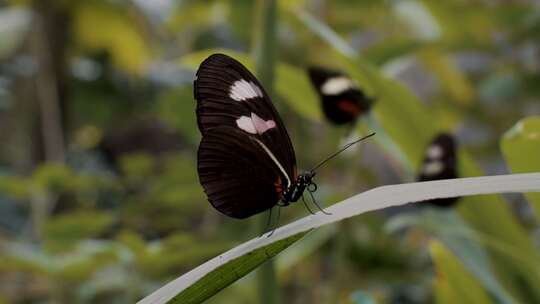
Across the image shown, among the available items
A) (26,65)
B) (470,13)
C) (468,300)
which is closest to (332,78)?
(468,300)

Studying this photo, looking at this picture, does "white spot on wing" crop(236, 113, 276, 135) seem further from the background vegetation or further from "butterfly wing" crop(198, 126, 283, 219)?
the background vegetation

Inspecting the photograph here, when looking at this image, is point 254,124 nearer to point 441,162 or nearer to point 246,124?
point 246,124

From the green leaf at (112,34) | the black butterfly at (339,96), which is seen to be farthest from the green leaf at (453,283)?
the green leaf at (112,34)

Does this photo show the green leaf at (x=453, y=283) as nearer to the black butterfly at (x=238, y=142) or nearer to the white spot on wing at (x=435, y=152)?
the white spot on wing at (x=435, y=152)

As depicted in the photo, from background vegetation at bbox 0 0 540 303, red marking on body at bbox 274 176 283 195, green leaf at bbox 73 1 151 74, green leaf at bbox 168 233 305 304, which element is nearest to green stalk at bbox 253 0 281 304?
background vegetation at bbox 0 0 540 303

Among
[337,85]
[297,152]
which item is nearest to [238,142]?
[337,85]

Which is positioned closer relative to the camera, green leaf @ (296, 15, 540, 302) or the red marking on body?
the red marking on body

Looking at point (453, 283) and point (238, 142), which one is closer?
point (238, 142)
